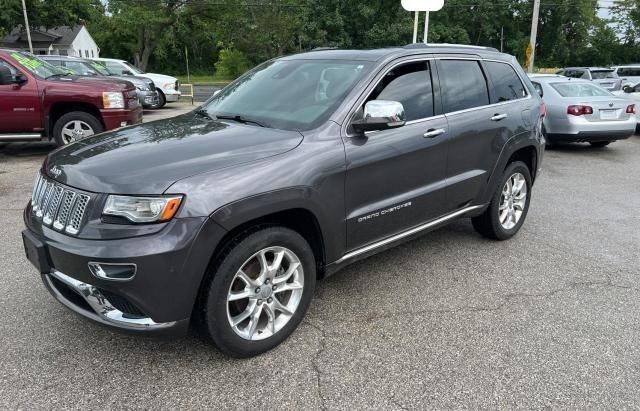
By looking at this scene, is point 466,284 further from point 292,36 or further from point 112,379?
point 292,36

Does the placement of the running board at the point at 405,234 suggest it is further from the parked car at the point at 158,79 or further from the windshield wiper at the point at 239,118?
the parked car at the point at 158,79

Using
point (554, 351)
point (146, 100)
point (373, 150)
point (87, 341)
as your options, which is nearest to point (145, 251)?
point (87, 341)

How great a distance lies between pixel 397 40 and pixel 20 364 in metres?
39.1

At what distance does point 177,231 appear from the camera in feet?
8.41

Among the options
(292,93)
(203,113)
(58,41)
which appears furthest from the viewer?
(58,41)

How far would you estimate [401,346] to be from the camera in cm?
321

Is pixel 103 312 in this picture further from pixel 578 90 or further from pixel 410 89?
pixel 578 90

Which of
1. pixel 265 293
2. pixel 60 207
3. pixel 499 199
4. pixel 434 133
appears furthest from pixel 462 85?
pixel 60 207

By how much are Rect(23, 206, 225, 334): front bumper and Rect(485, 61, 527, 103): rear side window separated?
10.5ft

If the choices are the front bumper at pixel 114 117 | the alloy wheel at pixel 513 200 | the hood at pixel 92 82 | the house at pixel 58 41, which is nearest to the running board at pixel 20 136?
the hood at pixel 92 82

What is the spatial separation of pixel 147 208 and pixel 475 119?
114 inches

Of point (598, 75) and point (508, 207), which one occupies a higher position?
point (598, 75)

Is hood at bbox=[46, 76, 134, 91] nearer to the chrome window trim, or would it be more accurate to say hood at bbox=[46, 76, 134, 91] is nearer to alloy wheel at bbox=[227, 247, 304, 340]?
the chrome window trim

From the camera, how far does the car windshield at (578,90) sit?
34.4ft
